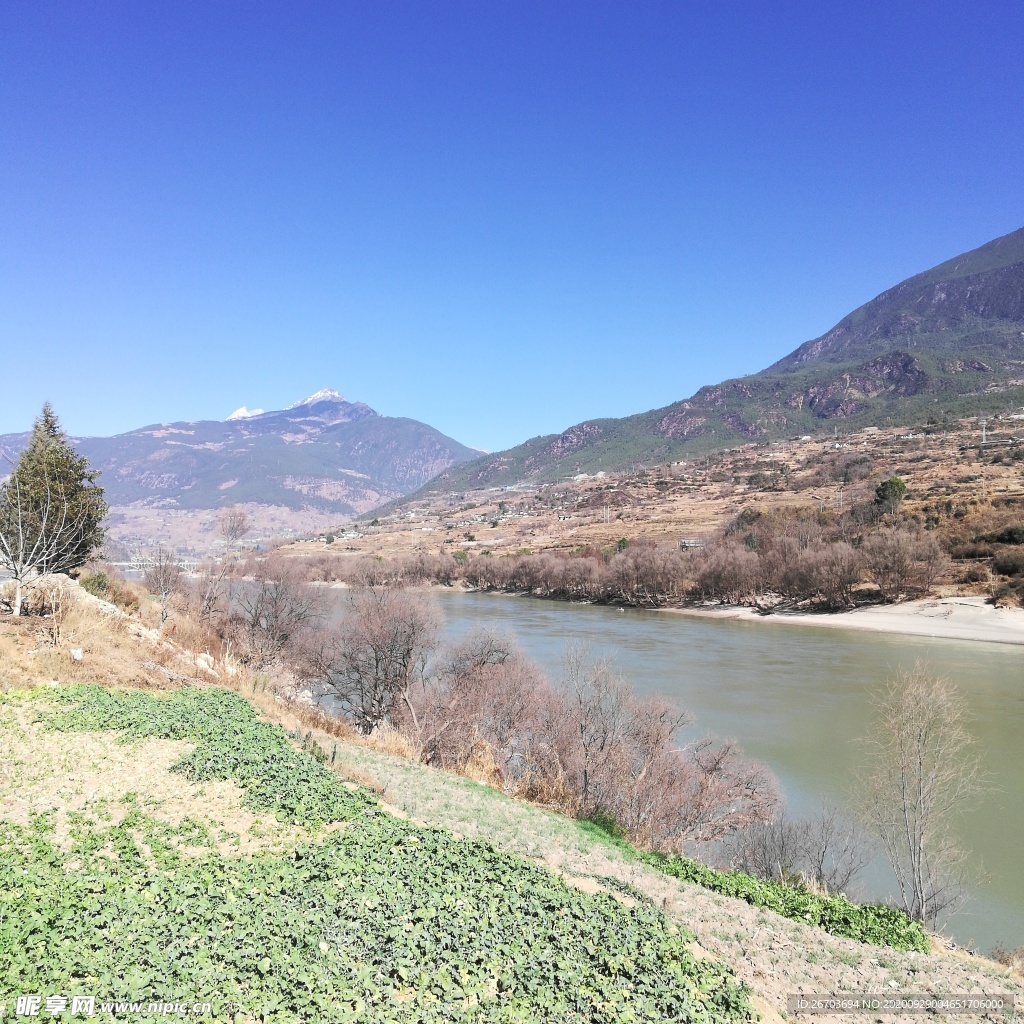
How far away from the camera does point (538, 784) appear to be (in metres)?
17.2

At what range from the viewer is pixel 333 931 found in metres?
5.24

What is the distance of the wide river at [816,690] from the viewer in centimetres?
1512

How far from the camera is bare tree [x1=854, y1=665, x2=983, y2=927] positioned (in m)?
13.5

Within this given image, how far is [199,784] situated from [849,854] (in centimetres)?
1568

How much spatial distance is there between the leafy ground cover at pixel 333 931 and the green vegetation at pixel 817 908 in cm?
327

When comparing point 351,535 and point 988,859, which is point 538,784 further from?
point 351,535

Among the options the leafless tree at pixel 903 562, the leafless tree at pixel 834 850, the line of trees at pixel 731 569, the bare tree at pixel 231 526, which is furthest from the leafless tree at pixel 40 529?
the leafless tree at pixel 903 562

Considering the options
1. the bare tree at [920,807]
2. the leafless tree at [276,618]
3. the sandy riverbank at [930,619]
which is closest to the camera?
the bare tree at [920,807]

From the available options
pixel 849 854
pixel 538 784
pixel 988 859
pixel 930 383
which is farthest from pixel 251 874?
pixel 930 383

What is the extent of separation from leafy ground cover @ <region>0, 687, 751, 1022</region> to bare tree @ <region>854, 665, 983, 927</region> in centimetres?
1016

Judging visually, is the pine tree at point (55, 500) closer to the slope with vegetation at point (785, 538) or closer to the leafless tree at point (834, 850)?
the leafless tree at point (834, 850)

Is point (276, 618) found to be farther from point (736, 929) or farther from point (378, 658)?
point (736, 929)

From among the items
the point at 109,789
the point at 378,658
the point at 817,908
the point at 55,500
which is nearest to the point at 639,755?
the point at 817,908

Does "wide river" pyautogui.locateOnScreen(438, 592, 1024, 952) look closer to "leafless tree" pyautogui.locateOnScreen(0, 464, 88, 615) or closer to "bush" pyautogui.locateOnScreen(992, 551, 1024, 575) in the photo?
"bush" pyautogui.locateOnScreen(992, 551, 1024, 575)
